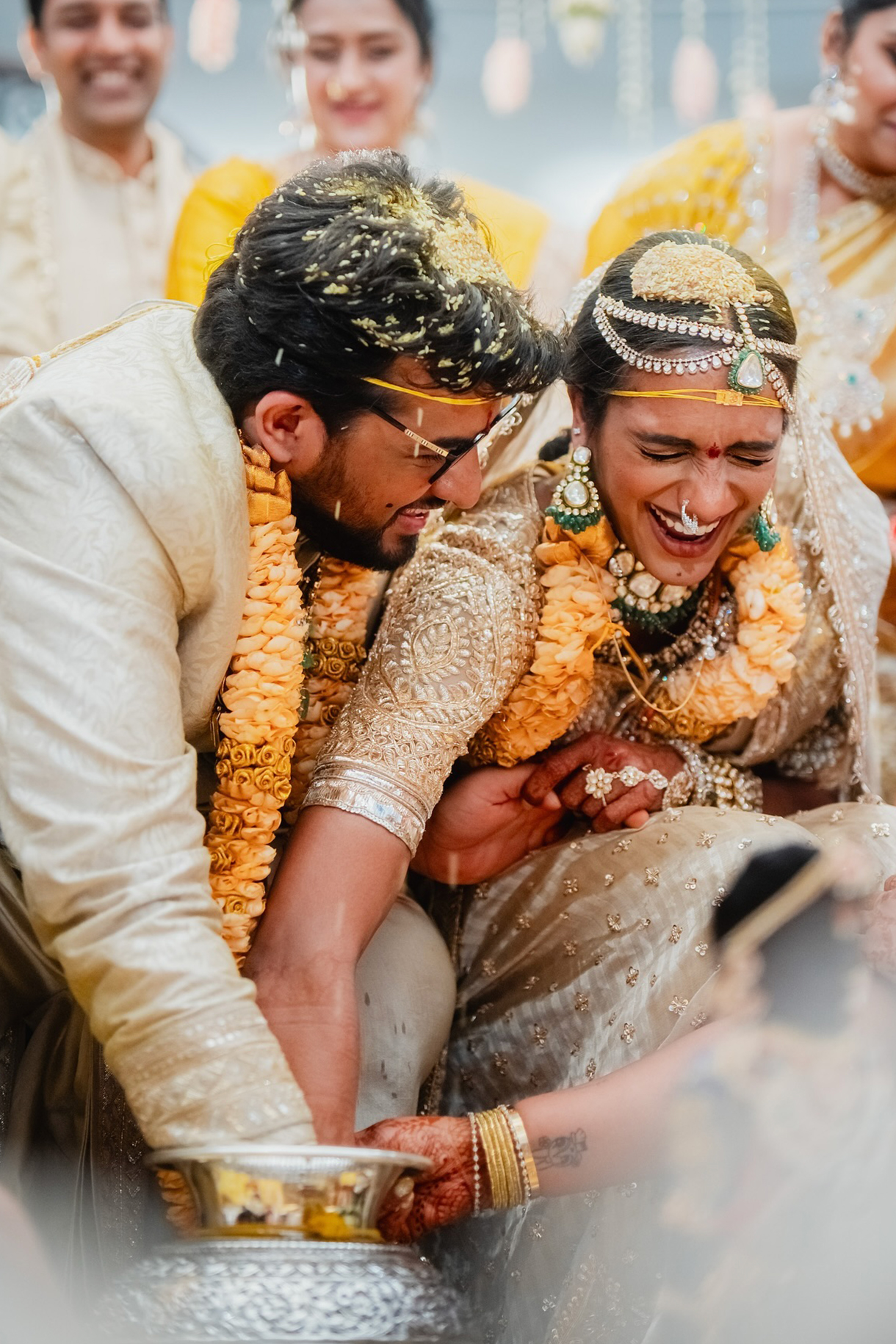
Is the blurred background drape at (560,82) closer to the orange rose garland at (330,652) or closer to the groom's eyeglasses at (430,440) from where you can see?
the orange rose garland at (330,652)

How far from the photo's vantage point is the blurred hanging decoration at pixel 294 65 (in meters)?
3.98

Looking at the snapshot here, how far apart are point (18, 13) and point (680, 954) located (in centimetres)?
730

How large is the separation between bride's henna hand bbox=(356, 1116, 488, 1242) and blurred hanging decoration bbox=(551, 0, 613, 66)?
24.1 feet

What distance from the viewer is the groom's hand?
8.24ft

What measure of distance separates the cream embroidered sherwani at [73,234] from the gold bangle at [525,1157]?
2536 millimetres

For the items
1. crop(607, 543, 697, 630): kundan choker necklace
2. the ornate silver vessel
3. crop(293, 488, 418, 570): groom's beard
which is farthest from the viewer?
crop(607, 543, 697, 630): kundan choker necklace

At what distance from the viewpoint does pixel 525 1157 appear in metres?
1.99

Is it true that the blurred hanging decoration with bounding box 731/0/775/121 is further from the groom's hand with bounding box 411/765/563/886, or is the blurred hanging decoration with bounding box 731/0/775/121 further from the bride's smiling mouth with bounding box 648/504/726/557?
the groom's hand with bounding box 411/765/563/886

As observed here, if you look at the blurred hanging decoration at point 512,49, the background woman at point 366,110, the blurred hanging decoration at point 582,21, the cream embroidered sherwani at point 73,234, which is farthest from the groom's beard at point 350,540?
the blurred hanging decoration at point 512,49

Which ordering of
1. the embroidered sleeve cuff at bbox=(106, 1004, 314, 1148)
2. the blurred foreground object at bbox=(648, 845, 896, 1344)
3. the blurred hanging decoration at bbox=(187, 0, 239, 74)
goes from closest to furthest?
the embroidered sleeve cuff at bbox=(106, 1004, 314, 1148)
the blurred foreground object at bbox=(648, 845, 896, 1344)
the blurred hanging decoration at bbox=(187, 0, 239, 74)

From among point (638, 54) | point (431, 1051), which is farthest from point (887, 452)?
point (638, 54)

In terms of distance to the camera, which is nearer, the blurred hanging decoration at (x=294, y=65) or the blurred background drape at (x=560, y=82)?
the blurred hanging decoration at (x=294, y=65)

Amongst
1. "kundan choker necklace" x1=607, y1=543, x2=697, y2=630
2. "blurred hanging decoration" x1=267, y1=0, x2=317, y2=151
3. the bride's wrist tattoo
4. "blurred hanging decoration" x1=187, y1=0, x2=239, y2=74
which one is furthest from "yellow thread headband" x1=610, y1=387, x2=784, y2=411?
"blurred hanging decoration" x1=187, y1=0, x2=239, y2=74

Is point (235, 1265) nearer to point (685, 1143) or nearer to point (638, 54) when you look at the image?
point (685, 1143)
